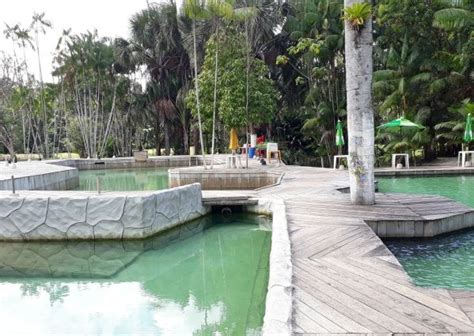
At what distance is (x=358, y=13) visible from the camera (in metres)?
6.20

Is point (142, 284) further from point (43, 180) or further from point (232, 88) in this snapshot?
point (232, 88)

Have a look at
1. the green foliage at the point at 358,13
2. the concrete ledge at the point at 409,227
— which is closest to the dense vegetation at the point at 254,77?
the green foliage at the point at 358,13

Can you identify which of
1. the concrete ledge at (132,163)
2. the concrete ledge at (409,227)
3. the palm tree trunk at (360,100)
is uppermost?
the palm tree trunk at (360,100)

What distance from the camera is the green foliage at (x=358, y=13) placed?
20.3ft

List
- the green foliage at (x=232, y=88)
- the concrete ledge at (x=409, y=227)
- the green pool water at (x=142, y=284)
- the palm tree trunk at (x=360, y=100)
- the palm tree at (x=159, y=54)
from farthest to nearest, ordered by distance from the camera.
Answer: the palm tree at (x=159, y=54) → the green foliage at (x=232, y=88) → the palm tree trunk at (x=360, y=100) → the concrete ledge at (x=409, y=227) → the green pool water at (x=142, y=284)

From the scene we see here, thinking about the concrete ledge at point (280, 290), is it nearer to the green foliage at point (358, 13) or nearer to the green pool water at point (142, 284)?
the green pool water at point (142, 284)

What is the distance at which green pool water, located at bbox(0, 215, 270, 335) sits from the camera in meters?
4.16

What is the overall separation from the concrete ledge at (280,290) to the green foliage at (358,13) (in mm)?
3116

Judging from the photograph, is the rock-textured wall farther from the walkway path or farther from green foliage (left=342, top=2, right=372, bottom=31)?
green foliage (left=342, top=2, right=372, bottom=31)

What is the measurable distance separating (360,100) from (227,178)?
19.9 feet

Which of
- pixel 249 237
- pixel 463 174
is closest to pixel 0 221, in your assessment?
pixel 249 237

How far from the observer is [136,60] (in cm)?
2512

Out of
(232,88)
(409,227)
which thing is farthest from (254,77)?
(409,227)

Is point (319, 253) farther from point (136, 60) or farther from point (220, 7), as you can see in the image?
point (136, 60)
